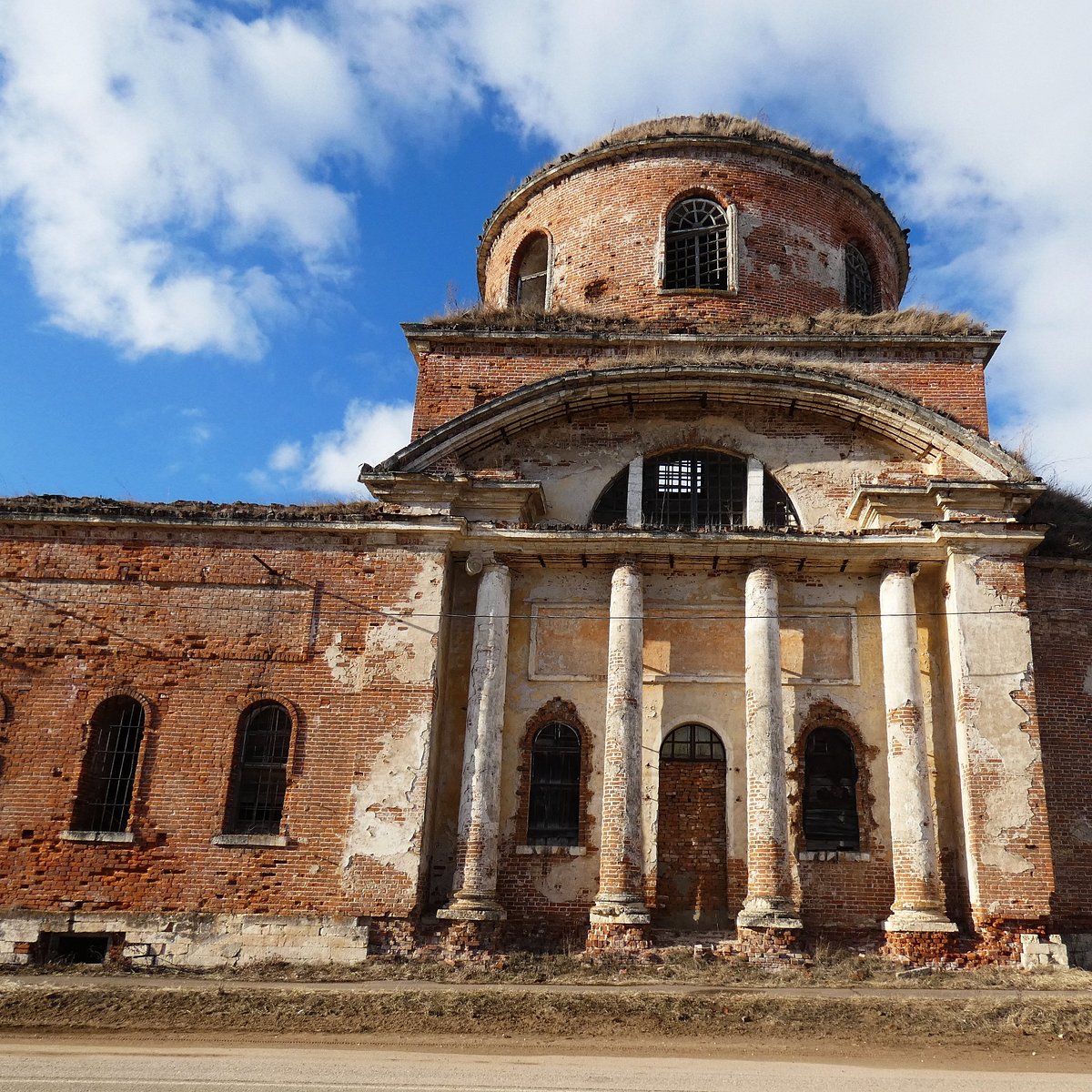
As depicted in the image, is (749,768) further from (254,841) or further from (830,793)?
(254,841)

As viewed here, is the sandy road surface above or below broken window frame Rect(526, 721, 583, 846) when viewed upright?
below

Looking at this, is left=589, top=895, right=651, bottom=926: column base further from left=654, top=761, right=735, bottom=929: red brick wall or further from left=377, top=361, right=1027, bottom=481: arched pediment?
left=377, top=361, right=1027, bottom=481: arched pediment

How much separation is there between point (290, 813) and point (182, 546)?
150 inches

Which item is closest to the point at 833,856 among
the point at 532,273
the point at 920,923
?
the point at 920,923

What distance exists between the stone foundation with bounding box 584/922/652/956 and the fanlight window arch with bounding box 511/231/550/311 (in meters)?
10.4

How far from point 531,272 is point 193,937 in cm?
1200

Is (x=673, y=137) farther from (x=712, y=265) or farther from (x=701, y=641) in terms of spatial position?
(x=701, y=641)

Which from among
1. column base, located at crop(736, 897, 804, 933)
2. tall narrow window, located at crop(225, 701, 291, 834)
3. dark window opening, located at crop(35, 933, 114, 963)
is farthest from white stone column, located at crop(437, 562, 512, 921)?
dark window opening, located at crop(35, 933, 114, 963)

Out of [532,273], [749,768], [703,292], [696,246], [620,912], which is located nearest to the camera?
[620,912]

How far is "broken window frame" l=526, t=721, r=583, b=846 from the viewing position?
12.8 meters

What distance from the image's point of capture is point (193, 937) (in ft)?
38.9

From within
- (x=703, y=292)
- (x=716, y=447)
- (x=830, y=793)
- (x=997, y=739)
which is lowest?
(x=830, y=793)

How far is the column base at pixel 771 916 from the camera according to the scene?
1145cm

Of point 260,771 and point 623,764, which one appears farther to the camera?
point 260,771
